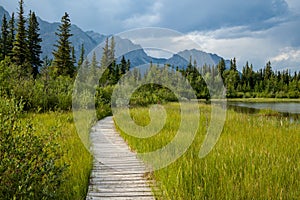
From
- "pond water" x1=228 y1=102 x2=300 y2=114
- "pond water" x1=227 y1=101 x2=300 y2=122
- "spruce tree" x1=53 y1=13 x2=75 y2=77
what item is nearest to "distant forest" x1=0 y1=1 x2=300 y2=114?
"spruce tree" x1=53 y1=13 x2=75 y2=77

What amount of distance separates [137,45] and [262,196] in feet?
10.8

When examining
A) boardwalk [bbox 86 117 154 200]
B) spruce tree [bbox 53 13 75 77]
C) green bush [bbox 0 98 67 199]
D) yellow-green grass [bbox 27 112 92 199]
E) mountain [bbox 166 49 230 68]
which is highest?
spruce tree [bbox 53 13 75 77]

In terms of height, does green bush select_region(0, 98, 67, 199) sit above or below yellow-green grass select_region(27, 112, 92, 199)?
above

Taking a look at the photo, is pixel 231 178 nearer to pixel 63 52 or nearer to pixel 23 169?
pixel 23 169

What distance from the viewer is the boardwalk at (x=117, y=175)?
123 inches

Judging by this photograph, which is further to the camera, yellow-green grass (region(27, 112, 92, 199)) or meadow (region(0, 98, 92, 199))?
yellow-green grass (region(27, 112, 92, 199))

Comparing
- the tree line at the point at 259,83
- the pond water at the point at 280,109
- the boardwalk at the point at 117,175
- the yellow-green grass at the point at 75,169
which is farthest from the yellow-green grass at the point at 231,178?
the tree line at the point at 259,83

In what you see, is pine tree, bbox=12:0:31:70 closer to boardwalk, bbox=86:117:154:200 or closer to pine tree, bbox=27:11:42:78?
pine tree, bbox=27:11:42:78

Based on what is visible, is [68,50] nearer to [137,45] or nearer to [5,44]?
[5,44]

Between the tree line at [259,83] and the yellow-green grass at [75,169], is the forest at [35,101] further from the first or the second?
the tree line at [259,83]

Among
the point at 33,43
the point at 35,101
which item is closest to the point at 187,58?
the point at 35,101

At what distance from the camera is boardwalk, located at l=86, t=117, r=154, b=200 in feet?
10.2

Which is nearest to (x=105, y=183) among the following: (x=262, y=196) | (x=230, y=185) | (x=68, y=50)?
(x=230, y=185)

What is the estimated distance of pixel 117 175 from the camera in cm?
378
